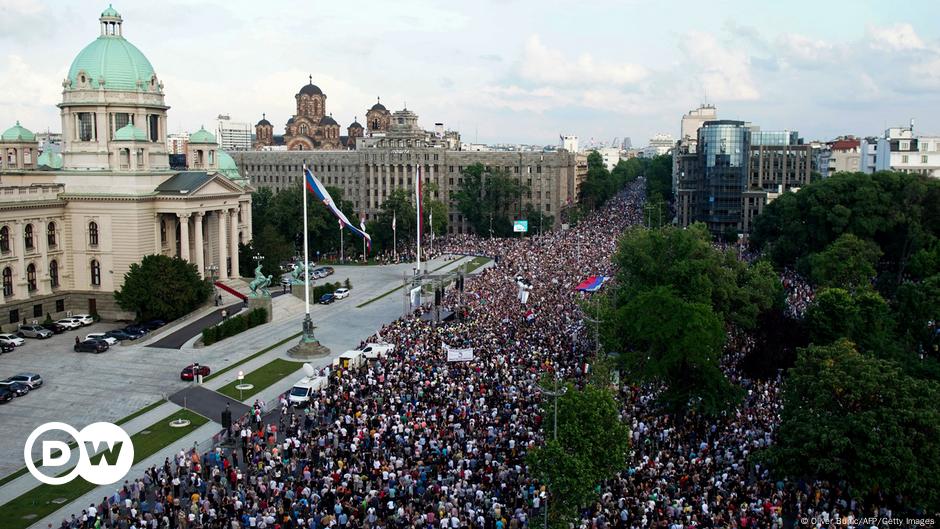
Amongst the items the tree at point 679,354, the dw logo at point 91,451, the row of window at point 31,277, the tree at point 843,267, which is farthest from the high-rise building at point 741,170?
the dw logo at point 91,451

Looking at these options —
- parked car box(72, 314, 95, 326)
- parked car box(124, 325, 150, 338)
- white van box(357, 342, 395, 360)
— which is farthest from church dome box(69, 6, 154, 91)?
white van box(357, 342, 395, 360)

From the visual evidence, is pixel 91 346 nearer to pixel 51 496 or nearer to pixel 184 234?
pixel 184 234

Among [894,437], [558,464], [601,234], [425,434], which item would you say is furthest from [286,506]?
[601,234]

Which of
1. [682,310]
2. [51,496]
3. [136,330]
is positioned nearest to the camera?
[51,496]

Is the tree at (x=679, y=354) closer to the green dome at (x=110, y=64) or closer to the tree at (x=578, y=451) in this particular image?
the tree at (x=578, y=451)

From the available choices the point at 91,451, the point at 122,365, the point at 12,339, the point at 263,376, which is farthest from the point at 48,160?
the point at 91,451

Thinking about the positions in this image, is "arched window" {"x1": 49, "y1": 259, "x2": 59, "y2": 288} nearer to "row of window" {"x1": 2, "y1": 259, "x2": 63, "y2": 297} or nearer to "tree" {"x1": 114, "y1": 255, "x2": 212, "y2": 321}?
"row of window" {"x1": 2, "y1": 259, "x2": 63, "y2": 297}
